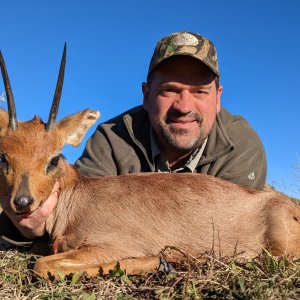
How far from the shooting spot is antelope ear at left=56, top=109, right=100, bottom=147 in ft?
18.2

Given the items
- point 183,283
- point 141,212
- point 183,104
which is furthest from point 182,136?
point 183,283

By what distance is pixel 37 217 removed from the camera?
5.11m

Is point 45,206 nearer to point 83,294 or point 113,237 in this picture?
point 113,237

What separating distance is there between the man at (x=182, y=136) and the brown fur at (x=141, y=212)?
1344mm

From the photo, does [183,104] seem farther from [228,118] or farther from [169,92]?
[228,118]

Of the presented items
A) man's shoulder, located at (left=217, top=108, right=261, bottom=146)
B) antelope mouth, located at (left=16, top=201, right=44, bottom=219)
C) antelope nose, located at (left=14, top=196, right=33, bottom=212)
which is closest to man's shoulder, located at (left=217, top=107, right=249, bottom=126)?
man's shoulder, located at (left=217, top=108, right=261, bottom=146)

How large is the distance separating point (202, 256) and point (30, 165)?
2023 mm

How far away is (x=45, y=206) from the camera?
16.8 ft

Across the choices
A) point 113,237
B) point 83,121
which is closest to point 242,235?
point 113,237

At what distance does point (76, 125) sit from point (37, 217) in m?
1.25

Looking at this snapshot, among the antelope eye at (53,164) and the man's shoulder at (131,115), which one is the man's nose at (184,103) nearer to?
the man's shoulder at (131,115)

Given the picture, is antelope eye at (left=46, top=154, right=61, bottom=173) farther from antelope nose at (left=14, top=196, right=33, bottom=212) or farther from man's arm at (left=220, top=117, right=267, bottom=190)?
man's arm at (left=220, top=117, right=267, bottom=190)

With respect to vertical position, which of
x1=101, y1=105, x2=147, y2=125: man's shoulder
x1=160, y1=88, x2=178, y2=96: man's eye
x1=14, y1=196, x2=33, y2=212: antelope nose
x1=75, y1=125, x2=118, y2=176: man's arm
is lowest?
x1=14, y1=196, x2=33, y2=212: antelope nose

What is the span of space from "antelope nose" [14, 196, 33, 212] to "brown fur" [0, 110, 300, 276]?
0.13 m
